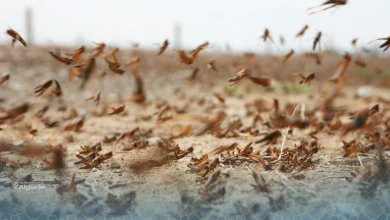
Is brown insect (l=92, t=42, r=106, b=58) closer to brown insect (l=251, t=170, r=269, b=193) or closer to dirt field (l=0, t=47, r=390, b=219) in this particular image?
dirt field (l=0, t=47, r=390, b=219)

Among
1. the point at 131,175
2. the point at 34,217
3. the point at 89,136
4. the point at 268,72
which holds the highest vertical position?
the point at 34,217

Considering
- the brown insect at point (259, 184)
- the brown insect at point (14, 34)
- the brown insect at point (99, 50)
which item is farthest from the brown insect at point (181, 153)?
the brown insect at point (14, 34)

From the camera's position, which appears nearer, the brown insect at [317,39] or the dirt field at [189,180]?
the dirt field at [189,180]

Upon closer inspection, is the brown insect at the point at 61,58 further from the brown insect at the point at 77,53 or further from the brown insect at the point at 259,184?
the brown insect at the point at 259,184

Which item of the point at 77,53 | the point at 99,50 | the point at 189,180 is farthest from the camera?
the point at 99,50

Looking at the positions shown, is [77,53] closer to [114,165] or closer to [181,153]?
[114,165]

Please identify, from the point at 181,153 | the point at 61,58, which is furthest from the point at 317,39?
the point at 61,58

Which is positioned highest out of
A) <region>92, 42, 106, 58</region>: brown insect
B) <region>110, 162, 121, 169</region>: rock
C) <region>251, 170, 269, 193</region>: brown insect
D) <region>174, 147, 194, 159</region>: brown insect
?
<region>92, 42, 106, 58</region>: brown insect

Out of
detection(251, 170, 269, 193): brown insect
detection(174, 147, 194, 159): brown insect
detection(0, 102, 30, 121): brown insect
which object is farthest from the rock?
detection(251, 170, 269, 193): brown insect

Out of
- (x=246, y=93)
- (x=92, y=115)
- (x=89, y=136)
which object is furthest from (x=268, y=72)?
(x=89, y=136)

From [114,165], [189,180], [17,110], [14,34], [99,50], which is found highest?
[14,34]

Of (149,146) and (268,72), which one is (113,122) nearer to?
(149,146)
